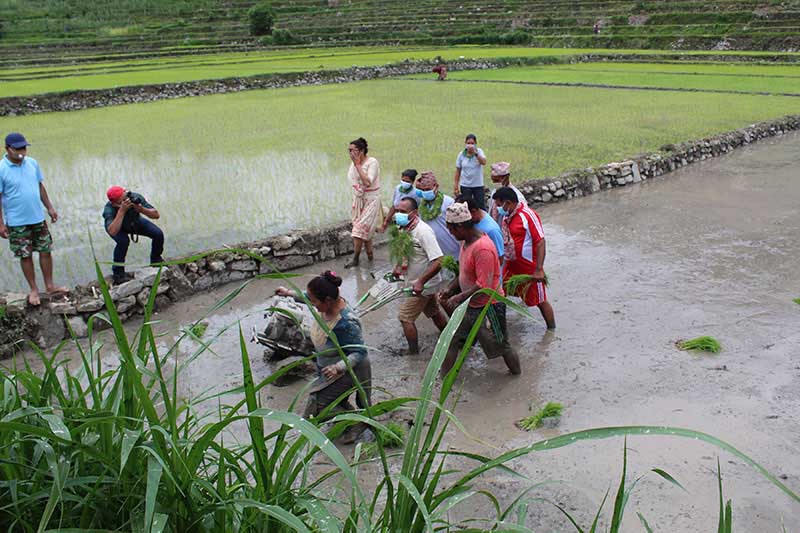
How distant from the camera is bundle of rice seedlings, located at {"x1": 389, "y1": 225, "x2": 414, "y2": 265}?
17.7 feet

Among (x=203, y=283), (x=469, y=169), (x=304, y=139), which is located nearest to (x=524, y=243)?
(x=469, y=169)

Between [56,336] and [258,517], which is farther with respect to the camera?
[56,336]

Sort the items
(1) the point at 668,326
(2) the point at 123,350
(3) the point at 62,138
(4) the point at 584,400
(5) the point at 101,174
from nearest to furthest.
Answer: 1. (2) the point at 123,350
2. (4) the point at 584,400
3. (1) the point at 668,326
4. (5) the point at 101,174
5. (3) the point at 62,138

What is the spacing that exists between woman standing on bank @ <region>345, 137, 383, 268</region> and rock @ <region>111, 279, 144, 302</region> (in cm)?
224

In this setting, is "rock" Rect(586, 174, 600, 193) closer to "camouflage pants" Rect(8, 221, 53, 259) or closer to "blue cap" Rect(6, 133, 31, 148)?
"camouflage pants" Rect(8, 221, 53, 259)

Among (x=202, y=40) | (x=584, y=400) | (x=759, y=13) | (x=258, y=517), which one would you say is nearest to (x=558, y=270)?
(x=584, y=400)

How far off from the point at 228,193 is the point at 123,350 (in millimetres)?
8249

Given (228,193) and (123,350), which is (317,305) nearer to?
(123,350)

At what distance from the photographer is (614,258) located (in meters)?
7.68

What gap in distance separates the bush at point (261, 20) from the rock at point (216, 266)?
37.5 meters

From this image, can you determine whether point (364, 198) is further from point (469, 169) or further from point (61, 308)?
point (61, 308)

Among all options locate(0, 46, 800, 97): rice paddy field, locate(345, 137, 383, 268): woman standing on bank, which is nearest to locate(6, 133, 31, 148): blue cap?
locate(345, 137, 383, 268): woman standing on bank

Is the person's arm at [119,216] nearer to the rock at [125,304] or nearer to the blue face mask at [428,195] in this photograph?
the rock at [125,304]

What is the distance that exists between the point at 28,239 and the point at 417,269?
345 centimetres
